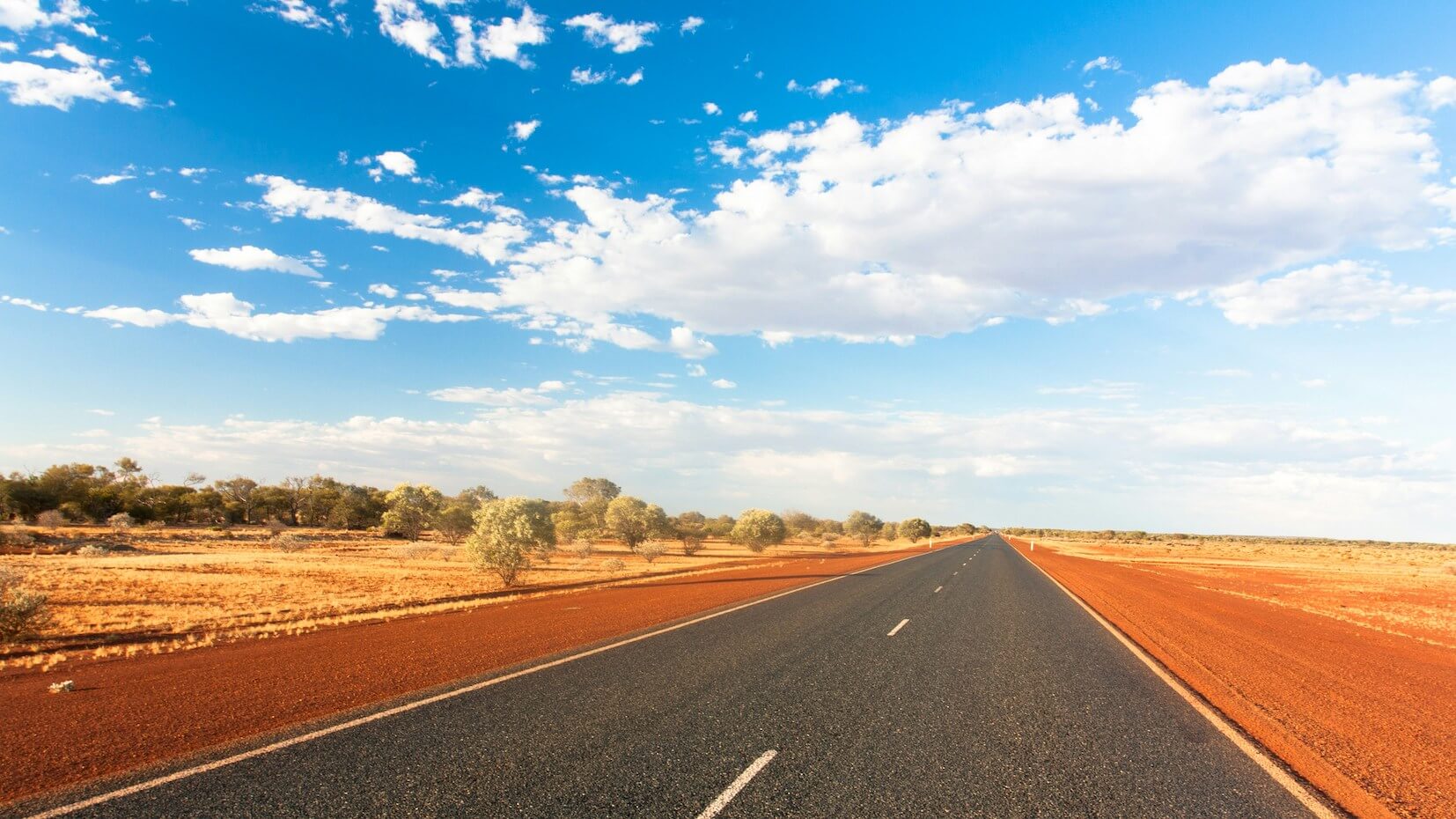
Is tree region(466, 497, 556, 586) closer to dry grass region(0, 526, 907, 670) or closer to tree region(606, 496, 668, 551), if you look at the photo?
dry grass region(0, 526, 907, 670)

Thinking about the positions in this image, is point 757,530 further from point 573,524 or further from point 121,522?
point 121,522

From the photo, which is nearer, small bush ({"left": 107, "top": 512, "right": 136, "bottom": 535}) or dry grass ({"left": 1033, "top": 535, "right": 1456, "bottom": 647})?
dry grass ({"left": 1033, "top": 535, "right": 1456, "bottom": 647})

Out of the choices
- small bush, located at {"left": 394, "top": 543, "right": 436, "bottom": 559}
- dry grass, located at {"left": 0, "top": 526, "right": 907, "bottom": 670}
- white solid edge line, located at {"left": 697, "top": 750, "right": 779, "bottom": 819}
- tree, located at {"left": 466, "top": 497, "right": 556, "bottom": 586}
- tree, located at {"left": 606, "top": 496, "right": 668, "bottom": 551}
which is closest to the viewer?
white solid edge line, located at {"left": 697, "top": 750, "right": 779, "bottom": 819}

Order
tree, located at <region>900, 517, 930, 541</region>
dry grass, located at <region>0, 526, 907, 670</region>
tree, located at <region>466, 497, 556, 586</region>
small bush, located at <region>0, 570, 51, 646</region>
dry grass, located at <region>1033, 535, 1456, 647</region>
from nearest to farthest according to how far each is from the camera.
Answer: small bush, located at <region>0, 570, 51, 646</region>, dry grass, located at <region>0, 526, 907, 670</region>, dry grass, located at <region>1033, 535, 1456, 647</region>, tree, located at <region>466, 497, 556, 586</region>, tree, located at <region>900, 517, 930, 541</region>

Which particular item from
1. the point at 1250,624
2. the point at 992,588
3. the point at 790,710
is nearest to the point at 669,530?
the point at 992,588

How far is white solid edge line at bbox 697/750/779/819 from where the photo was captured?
495 centimetres

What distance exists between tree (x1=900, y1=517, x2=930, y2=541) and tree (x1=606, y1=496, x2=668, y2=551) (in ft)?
284

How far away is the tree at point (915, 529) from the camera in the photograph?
147 metres

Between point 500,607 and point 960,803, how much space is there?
54.3 feet

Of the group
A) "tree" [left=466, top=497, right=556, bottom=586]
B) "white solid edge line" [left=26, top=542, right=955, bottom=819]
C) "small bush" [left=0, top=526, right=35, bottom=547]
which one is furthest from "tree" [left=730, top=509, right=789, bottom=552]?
"white solid edge line" [left=26, top=542, right=955, bottom=819]

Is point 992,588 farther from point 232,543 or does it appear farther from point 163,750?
point 232,543

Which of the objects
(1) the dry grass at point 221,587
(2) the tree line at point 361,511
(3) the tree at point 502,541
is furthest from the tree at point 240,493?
(3) the tree at point 502,541

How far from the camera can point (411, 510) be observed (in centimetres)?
8344

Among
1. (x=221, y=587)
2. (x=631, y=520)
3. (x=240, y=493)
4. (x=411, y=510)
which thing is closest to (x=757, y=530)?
(x=631, y=520)
